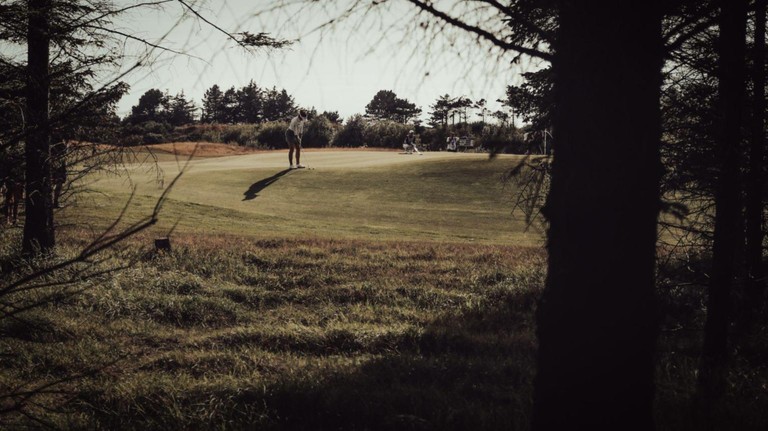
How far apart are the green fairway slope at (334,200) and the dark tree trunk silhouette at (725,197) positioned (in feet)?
25.1

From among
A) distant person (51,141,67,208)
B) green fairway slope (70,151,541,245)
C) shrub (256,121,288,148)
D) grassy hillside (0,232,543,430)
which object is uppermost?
shrub (256,121,288,148)

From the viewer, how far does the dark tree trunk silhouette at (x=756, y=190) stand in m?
6.41

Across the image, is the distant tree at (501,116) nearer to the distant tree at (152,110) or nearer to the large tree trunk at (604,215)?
the large tree trunk at (604,215)

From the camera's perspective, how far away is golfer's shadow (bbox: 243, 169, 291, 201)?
2039 cm

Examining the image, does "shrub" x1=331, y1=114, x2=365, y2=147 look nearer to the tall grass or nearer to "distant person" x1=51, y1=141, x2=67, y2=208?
the tall grass

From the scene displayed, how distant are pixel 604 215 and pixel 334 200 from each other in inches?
726

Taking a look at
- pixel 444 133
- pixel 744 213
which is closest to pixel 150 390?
pixel 444 133

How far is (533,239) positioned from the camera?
16781 mm

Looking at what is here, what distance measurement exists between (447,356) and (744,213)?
3981 mm

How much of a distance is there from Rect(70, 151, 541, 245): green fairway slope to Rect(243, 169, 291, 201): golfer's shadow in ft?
0.14

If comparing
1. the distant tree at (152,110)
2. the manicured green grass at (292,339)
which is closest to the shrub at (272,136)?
the manicured green grass at (292,339)

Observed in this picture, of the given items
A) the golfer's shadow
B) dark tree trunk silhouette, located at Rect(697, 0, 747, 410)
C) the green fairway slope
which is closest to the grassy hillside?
dark tree trunk silhouette, located at Rect(697, 0, 747, 410)

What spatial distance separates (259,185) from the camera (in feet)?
72.7

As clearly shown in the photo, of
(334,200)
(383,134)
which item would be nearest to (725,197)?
(334,200)
